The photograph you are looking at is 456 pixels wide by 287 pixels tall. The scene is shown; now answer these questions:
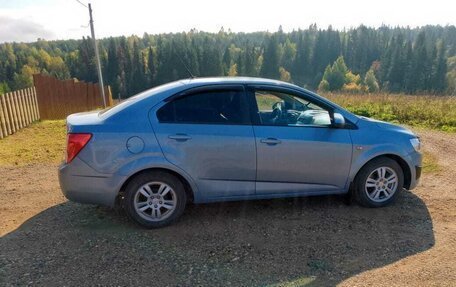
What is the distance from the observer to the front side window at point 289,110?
13.6 ft

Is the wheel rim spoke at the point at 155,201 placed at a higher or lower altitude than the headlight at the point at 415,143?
lower

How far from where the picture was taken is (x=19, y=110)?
34.3 feet

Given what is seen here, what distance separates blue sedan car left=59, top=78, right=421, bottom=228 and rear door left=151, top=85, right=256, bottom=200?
0.01 meters

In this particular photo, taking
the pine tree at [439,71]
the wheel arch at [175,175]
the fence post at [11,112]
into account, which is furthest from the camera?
the pine tree at [439,71]

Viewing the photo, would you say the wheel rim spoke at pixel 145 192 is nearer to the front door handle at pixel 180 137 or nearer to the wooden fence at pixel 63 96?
the front door handle at pixel 180 137

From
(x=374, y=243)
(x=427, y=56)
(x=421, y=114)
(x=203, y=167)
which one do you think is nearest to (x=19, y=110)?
(x=203, y=167)

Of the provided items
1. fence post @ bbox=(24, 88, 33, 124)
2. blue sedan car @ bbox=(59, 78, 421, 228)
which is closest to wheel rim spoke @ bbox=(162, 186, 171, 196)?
blue sedan car @ bbox=(59, 78, 421, 228)

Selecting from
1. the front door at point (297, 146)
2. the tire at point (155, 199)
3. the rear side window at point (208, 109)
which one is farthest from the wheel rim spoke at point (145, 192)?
the front door at point (297, 146)

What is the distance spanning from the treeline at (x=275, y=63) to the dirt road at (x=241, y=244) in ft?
160

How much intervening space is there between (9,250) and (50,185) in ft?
6.59

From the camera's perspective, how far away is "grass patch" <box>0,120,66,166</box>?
7.08 m

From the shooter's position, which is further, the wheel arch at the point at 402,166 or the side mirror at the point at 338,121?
the wheel arch at the point at 402,166

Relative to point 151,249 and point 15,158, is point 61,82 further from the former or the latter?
point 151,249

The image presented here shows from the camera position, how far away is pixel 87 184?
3857 mm
